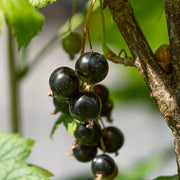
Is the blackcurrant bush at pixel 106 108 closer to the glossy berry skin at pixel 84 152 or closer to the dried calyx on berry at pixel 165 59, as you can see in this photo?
the glossy berry skin at pixel 84 152

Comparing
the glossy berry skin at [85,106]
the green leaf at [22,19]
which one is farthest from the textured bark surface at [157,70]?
the green leaf at [22,19]

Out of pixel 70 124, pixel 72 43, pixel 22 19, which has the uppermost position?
pixel 22 19

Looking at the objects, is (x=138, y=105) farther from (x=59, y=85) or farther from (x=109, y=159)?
(x=59, y=85)

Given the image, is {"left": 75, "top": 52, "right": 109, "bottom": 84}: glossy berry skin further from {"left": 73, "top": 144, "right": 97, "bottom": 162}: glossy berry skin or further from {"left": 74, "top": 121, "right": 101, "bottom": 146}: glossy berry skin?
{"left": 73, "top": 144, "right": 97, "bottom": 162}: glossy berry skin

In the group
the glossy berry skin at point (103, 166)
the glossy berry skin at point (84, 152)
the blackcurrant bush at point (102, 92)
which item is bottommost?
the glossy berry skin at point (103, 166)

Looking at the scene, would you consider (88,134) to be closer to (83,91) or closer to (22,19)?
(83,91)

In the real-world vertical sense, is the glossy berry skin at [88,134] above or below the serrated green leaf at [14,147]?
below

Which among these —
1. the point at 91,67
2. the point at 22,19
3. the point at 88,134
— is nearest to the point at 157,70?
the point at 91,67
